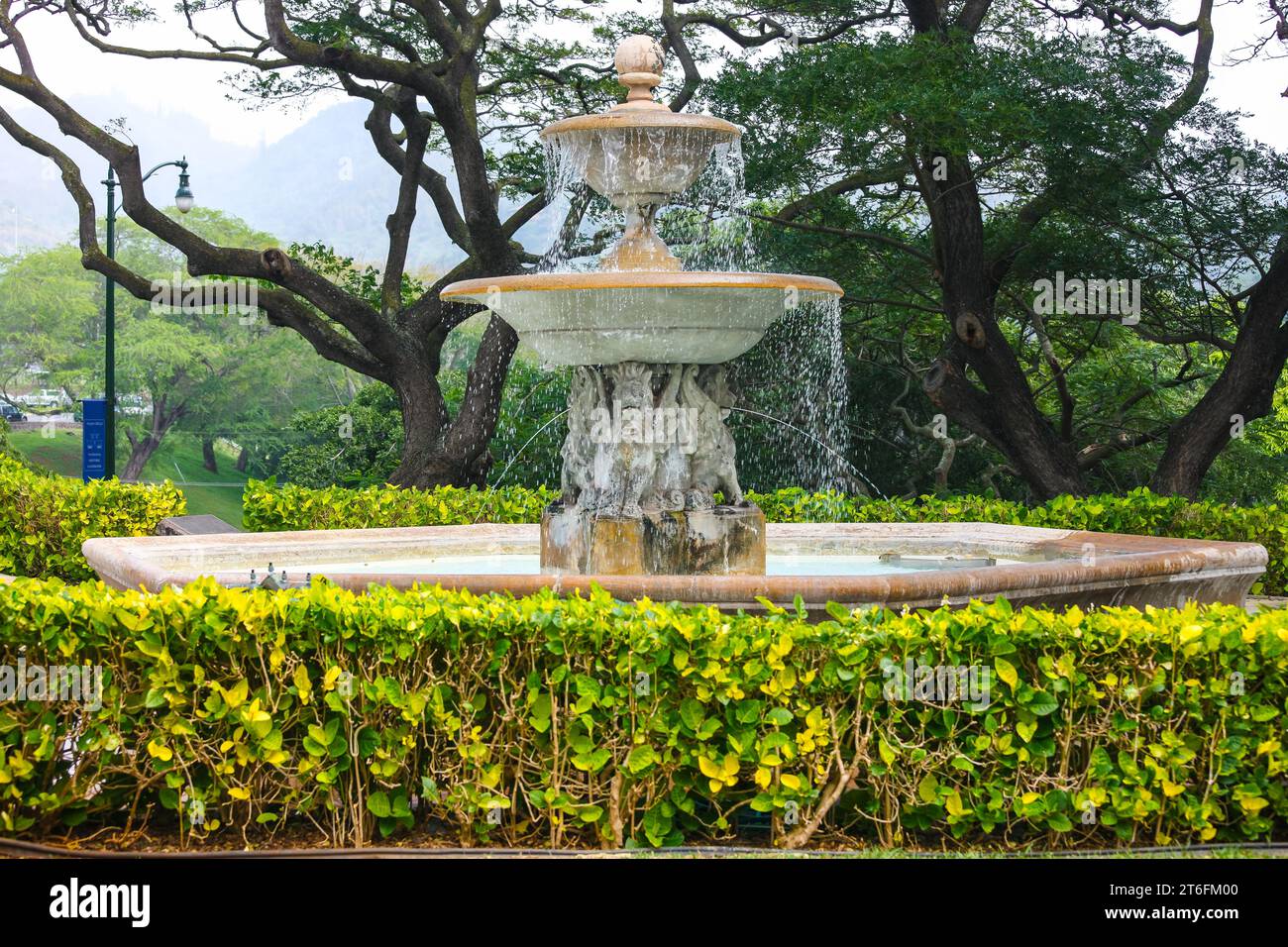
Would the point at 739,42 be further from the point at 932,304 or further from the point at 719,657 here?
the point at 719,657

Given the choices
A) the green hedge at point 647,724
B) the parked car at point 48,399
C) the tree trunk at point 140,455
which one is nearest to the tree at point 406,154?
the green hedge at point 647,724

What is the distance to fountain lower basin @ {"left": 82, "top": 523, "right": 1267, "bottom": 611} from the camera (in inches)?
265

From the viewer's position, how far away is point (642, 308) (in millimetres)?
8039

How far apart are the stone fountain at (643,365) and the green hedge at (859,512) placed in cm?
363

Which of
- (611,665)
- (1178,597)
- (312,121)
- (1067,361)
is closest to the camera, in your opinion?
(611,665)

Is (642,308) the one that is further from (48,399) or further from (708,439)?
(48,399)

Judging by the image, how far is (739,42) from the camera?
Result: 19547 mm

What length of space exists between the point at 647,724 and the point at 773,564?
4.78 metres

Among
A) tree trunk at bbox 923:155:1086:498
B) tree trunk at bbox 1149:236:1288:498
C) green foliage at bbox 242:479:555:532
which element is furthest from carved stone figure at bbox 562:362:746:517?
tree trunk at bbox 1149:236:1288:498

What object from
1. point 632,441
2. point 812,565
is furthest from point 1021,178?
point 632,441

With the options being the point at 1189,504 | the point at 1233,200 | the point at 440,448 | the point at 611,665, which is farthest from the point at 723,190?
the point at 611,665

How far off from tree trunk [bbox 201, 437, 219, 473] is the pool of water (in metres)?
43.4

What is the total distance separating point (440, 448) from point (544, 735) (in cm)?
1311

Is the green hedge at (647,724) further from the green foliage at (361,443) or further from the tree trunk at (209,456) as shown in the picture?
the tree trunk at (209,456)
